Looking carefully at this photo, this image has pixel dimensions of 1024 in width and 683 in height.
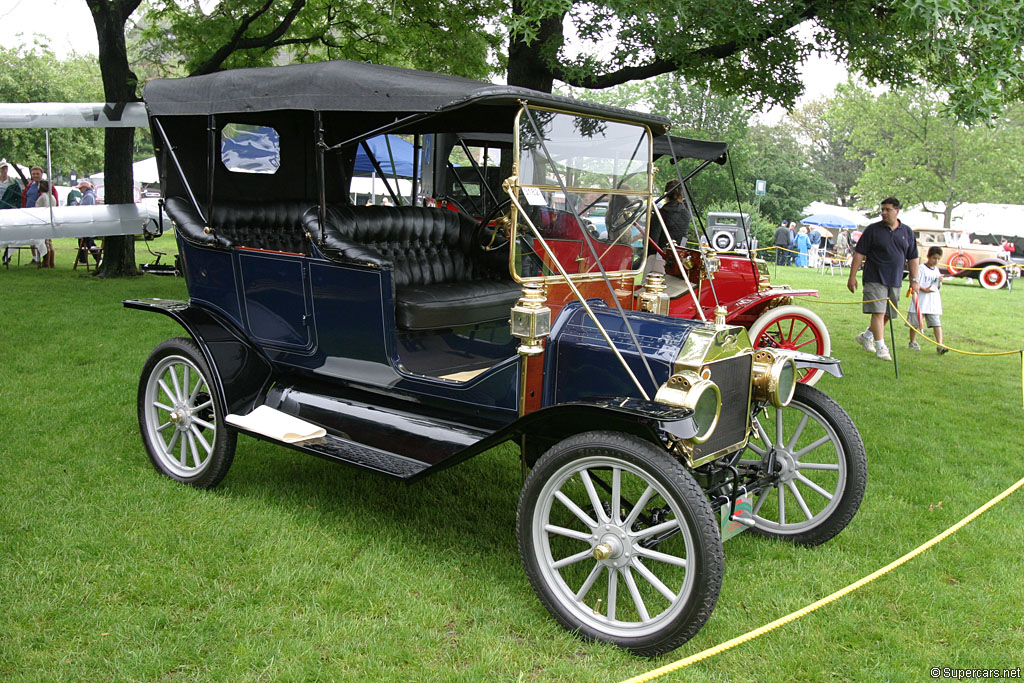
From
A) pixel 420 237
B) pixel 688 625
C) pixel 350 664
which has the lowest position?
pixel 350 664

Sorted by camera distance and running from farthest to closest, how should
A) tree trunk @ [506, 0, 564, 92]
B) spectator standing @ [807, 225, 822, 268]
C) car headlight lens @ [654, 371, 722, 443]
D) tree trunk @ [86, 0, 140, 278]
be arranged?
spectator standing @ [807, 225, 822, 268], tree trunk @ [86, 0, 140, 278], tree trunk @ [506, 0, 564, 92], car headlight lens @ [654, 371, 722, 443]

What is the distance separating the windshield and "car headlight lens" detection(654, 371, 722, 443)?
742mm

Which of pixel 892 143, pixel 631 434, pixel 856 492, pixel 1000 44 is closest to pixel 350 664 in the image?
pixel 631 434

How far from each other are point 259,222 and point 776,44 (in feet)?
19.4

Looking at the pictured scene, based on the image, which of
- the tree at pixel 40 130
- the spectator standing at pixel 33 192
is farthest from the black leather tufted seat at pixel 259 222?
the tree at pixel 40 130

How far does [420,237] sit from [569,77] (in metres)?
4.58

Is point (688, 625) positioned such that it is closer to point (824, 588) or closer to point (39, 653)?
point (824, 588)

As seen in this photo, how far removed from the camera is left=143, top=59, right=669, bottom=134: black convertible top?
10.8 ft

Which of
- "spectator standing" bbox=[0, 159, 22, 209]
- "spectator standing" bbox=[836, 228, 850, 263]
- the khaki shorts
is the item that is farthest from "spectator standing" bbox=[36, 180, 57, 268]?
"spectator standing" bbox=[836, 228, 850, 263]

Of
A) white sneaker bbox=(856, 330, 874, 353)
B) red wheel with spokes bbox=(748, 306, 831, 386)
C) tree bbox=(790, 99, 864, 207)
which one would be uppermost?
tree bbox=(790, 99, 864, 207)

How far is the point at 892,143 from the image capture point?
30703 millimetres

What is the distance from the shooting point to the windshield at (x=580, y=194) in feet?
11.4

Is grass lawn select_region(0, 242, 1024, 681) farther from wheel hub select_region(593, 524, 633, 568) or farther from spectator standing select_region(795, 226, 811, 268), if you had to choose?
spectator standing select_region(795, 226, 811, 268)

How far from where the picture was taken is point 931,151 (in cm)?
2892
